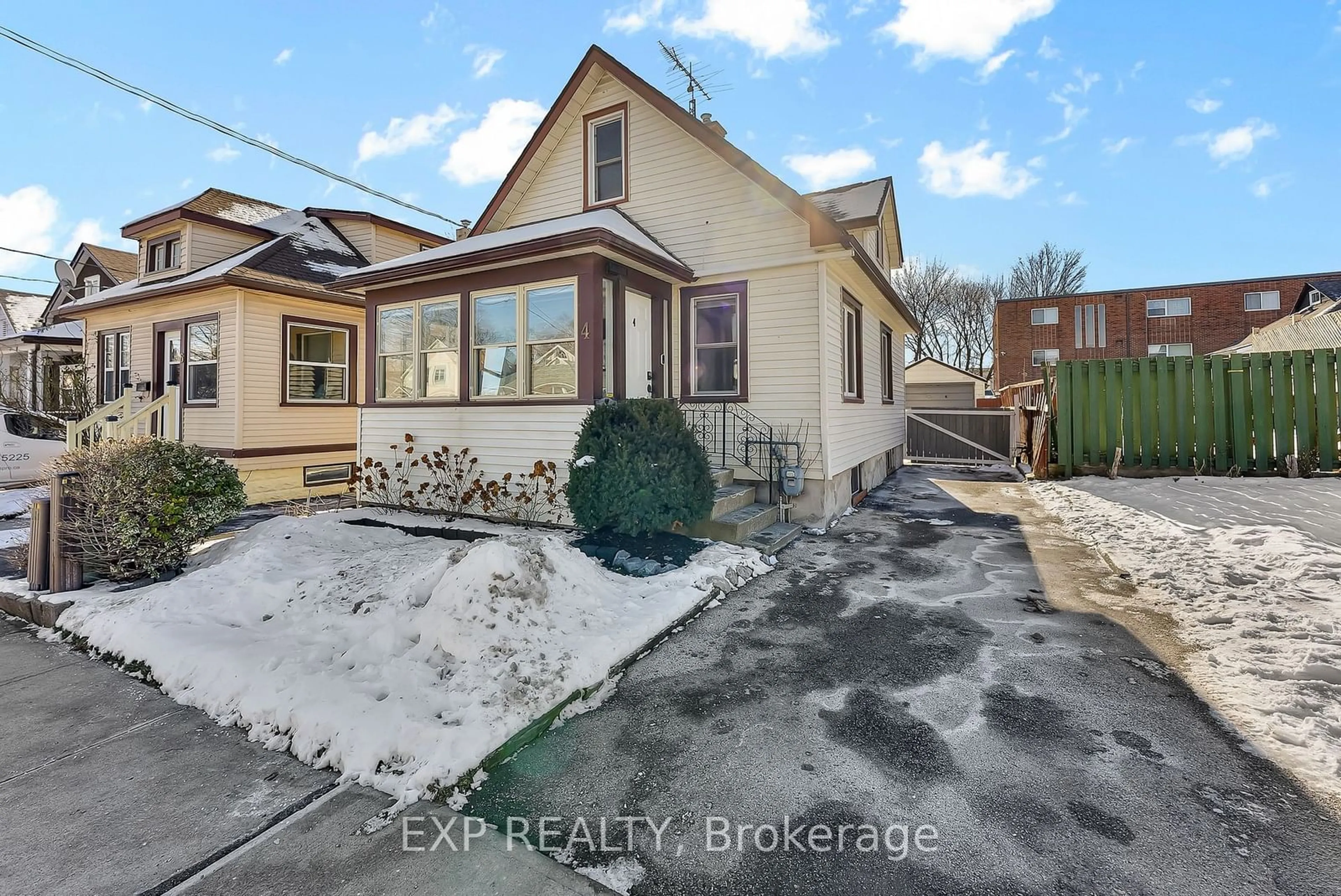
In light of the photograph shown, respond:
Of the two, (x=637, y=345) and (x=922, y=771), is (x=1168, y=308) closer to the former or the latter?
(x=637, y=345)

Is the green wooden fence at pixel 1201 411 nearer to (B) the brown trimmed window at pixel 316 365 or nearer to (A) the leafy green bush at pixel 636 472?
(A) the leafy green bush at pixel 636 472

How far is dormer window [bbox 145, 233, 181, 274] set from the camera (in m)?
12.3

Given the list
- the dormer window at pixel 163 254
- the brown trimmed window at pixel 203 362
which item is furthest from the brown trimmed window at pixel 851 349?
the dormer window at pixel 163 254

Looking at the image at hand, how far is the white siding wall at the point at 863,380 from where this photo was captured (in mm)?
8000

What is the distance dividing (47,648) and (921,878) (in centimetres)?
623

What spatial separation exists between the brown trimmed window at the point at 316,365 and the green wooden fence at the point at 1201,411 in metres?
14.5

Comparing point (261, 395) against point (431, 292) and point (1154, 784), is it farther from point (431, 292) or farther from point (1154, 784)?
point (1154, 784)

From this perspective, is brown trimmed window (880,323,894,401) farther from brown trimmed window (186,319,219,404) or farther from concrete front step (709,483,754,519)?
brown trimmed window (186,319,219,404)

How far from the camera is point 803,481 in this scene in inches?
309

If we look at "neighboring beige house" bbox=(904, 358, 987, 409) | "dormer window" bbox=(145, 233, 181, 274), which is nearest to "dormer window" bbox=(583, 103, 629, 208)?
"dormer window" bbox=(145, 233, 181, 274)

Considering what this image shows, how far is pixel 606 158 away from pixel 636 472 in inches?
256

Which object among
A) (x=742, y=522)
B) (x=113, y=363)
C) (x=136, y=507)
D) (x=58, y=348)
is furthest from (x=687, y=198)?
(x=58, y=348)

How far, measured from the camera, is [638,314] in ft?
26.3

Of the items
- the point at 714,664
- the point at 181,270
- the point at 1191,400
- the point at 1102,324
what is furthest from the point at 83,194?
the point at 1102,324
